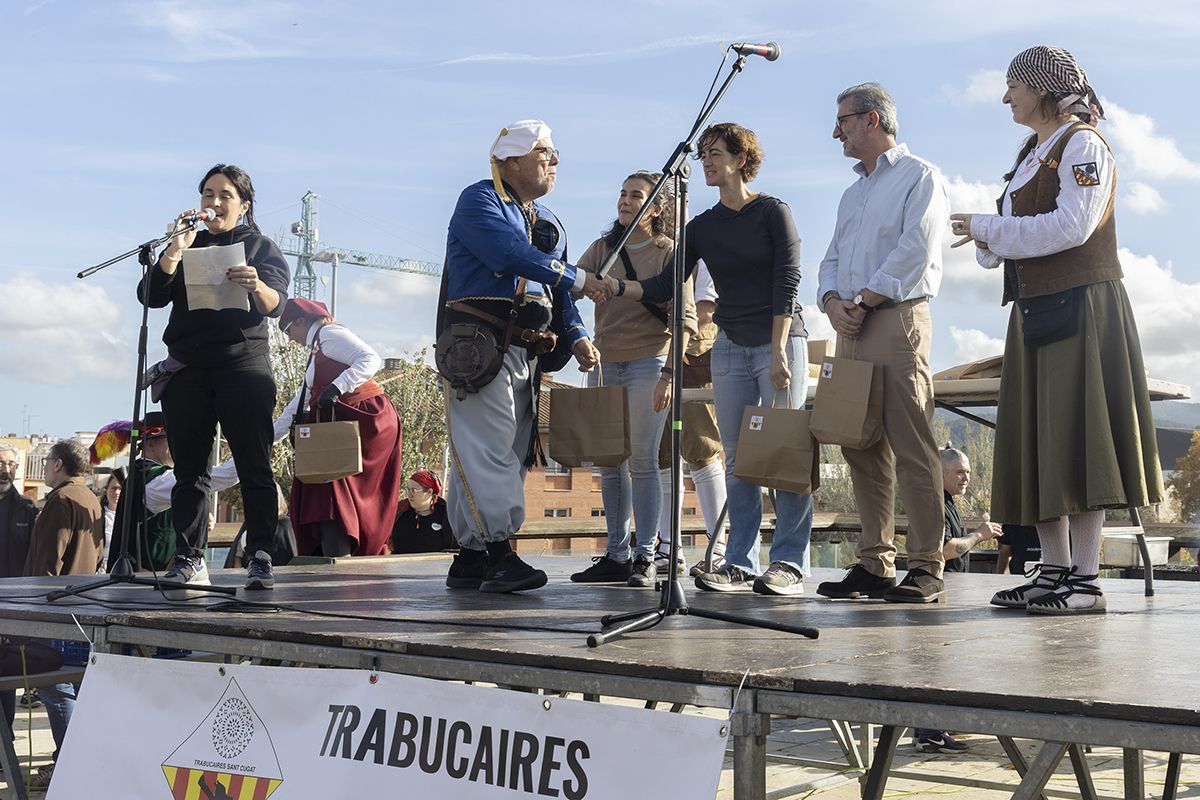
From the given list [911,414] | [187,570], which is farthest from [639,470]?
[187,570]

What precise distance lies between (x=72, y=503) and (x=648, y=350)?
3139mm

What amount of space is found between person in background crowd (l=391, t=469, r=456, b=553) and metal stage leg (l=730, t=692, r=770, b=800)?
19.8ft

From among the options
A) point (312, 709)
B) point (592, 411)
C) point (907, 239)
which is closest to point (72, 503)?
point (592, 411)

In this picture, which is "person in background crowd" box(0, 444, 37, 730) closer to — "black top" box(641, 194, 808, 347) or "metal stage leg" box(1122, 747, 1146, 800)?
"black top" box(641, 194, 808, 347)

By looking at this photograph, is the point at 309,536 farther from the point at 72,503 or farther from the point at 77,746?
the point at 77,746

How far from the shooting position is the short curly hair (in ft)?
16.9

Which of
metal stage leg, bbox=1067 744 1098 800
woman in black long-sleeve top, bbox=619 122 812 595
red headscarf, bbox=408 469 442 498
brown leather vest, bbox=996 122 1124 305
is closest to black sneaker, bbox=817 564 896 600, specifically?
woman in black long-sleeve top, bbox=619 122 812 595

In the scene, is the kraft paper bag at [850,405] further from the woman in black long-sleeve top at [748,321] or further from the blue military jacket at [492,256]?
the blue military jacket at [492,256]

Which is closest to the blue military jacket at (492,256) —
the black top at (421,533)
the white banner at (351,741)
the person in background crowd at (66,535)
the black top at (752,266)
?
the black top at (752,266)

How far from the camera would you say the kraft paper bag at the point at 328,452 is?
21.4 feet

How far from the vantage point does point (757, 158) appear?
5.21 metres

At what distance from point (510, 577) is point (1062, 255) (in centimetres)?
226

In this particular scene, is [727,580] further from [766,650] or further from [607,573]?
[766,650]

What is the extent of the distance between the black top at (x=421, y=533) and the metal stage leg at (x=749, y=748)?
6.03 metres
